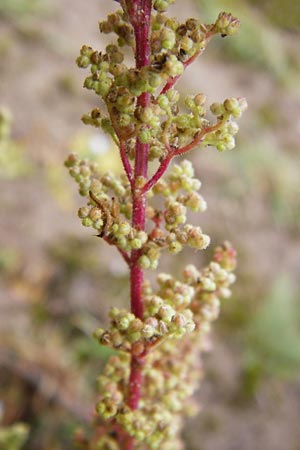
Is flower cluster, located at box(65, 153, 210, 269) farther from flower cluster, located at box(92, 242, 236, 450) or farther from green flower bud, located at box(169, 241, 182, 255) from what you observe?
flower cluster, located at box(92, 242, 236, 450)

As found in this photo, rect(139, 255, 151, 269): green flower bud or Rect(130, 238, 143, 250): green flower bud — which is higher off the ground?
Rect(130, 238, 143, 250): green flower bud

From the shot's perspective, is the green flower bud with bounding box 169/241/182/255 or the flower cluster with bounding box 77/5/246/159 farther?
the green flower bud with bounding box 169/241/182/255

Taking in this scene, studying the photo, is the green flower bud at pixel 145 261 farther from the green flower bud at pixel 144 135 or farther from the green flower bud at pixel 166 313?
the green flower bud at pixel 144 135

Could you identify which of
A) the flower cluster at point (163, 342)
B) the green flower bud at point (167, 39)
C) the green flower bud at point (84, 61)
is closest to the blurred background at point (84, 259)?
the flower cluster at point (163, 342)

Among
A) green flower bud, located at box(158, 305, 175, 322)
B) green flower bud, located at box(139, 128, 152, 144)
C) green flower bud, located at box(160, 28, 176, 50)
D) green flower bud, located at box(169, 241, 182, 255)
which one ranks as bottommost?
green flower bud, located at box(158, 305, 175, 322)

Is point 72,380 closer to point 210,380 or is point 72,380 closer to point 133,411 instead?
point 210,380

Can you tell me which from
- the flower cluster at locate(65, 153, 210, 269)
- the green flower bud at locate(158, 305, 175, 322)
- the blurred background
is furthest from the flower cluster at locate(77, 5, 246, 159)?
the blurred background

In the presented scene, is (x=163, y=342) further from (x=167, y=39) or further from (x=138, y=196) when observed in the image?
(x=167, y=39)

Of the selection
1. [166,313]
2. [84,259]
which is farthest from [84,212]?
[84,259]
